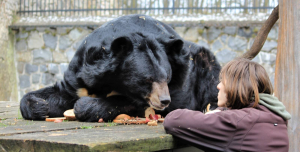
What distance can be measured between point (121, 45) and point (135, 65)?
0.22 meters

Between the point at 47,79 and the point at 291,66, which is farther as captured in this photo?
the point at 47,79

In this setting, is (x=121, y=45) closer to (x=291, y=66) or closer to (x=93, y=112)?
(x=93, y=112)

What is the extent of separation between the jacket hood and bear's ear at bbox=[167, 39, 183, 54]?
3.95 feet

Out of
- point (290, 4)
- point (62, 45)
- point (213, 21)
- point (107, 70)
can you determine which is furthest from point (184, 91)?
point (62, 45)

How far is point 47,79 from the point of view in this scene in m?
8.78

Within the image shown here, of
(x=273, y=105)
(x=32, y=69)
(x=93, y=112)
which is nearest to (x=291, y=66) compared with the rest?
(x=273, y=105)

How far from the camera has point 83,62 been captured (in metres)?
3.32

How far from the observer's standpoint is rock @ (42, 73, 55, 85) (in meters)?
8.77

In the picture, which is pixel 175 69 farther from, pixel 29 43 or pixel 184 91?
pixel 29 43

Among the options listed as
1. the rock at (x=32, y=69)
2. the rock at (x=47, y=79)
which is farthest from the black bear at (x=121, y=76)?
the rock at (x=32, y=69)

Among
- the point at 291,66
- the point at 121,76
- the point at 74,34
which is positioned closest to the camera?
the point at 291,66

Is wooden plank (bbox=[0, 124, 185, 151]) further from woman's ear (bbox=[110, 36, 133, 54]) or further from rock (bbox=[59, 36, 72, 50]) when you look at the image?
rock (bbox=[59, 36, 72, 50])

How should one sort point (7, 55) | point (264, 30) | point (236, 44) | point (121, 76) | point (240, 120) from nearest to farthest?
point (240, 120), point (121, 76), point (264, 30), point (236, 44), point (7, 55)

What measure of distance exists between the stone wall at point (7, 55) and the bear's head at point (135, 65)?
5862 mm
